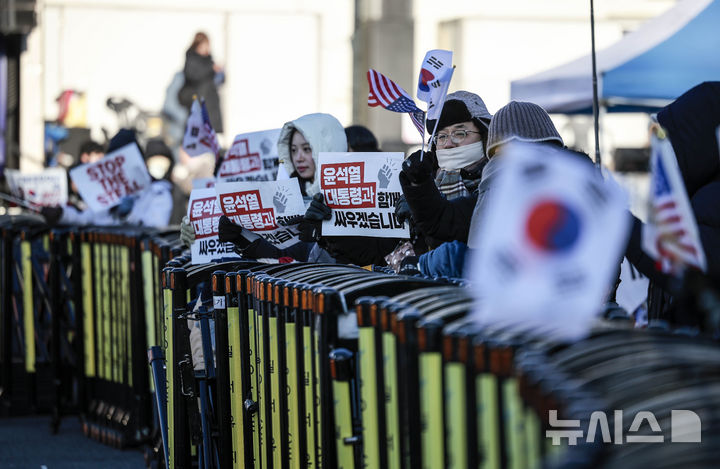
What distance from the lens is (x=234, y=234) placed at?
6621 mm

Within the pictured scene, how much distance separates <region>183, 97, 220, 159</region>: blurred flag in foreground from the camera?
392 inches

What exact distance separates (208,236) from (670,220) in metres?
4.38

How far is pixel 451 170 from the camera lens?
600cm

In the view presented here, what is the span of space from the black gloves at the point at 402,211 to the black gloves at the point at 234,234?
1.09 m

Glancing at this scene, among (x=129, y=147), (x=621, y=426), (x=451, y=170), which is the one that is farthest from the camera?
(x=129, y=147)

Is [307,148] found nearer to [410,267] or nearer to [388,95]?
[388,95]

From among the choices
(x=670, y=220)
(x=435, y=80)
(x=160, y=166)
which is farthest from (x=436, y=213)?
(x=160, y=166)

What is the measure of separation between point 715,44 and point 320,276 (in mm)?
6191

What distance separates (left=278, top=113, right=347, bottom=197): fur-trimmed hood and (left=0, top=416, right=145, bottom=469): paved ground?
217 centimetres

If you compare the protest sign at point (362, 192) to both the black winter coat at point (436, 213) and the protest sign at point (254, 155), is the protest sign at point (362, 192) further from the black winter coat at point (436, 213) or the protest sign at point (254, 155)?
the protest sign at point (254, 155)

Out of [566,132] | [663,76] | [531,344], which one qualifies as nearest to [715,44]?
[663,76]

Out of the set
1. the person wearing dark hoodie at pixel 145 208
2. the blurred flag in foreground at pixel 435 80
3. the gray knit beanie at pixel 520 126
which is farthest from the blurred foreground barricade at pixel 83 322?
the gray knit beanie at pixel 520 126

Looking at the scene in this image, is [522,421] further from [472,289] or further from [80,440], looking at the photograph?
[80,440]

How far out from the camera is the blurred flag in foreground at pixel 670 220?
285 cm
